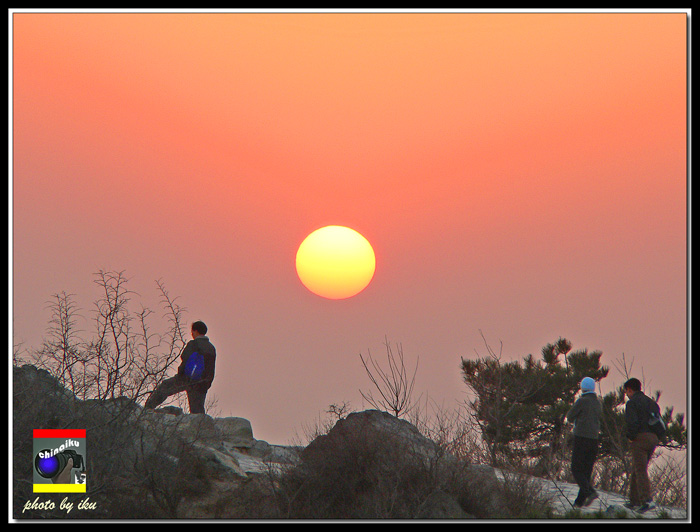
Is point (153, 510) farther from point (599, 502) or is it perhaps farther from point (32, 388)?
point (599, 502)

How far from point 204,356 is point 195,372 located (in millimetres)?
291

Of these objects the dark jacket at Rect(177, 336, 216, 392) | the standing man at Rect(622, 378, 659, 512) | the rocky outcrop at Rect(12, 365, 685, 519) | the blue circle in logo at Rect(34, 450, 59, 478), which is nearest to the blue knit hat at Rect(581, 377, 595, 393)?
the standing man at Rect(622, 378, 659, 512)

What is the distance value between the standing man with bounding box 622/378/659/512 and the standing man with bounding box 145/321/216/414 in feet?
21.1

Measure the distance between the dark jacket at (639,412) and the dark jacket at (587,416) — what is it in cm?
43

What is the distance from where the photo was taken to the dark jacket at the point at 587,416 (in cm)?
1084

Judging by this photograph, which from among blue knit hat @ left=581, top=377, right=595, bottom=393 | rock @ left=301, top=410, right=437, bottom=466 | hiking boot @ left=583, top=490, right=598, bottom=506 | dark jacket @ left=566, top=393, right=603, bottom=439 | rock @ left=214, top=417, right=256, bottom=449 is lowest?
hiking boot @ left=583, top=490, right=598, bottom=506

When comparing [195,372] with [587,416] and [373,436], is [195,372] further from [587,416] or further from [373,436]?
[587,416]

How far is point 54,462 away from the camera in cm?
972

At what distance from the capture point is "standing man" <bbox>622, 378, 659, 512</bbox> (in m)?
10.8

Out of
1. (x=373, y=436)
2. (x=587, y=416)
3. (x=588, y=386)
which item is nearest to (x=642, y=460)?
(x=587, y=416)

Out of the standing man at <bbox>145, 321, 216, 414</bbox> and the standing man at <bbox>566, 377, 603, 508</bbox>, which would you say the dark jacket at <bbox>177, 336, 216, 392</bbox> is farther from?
the standing man at <bbox>566, 377, 603, 508</bbox>

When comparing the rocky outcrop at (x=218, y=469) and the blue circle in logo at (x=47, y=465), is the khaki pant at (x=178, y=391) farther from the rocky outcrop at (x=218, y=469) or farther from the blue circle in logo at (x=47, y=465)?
the blue circle in logo at (x=47, y=465)

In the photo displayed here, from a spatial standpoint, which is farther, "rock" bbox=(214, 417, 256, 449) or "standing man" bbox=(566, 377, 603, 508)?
"rock" bbox=(214, 417, 256, 449)
